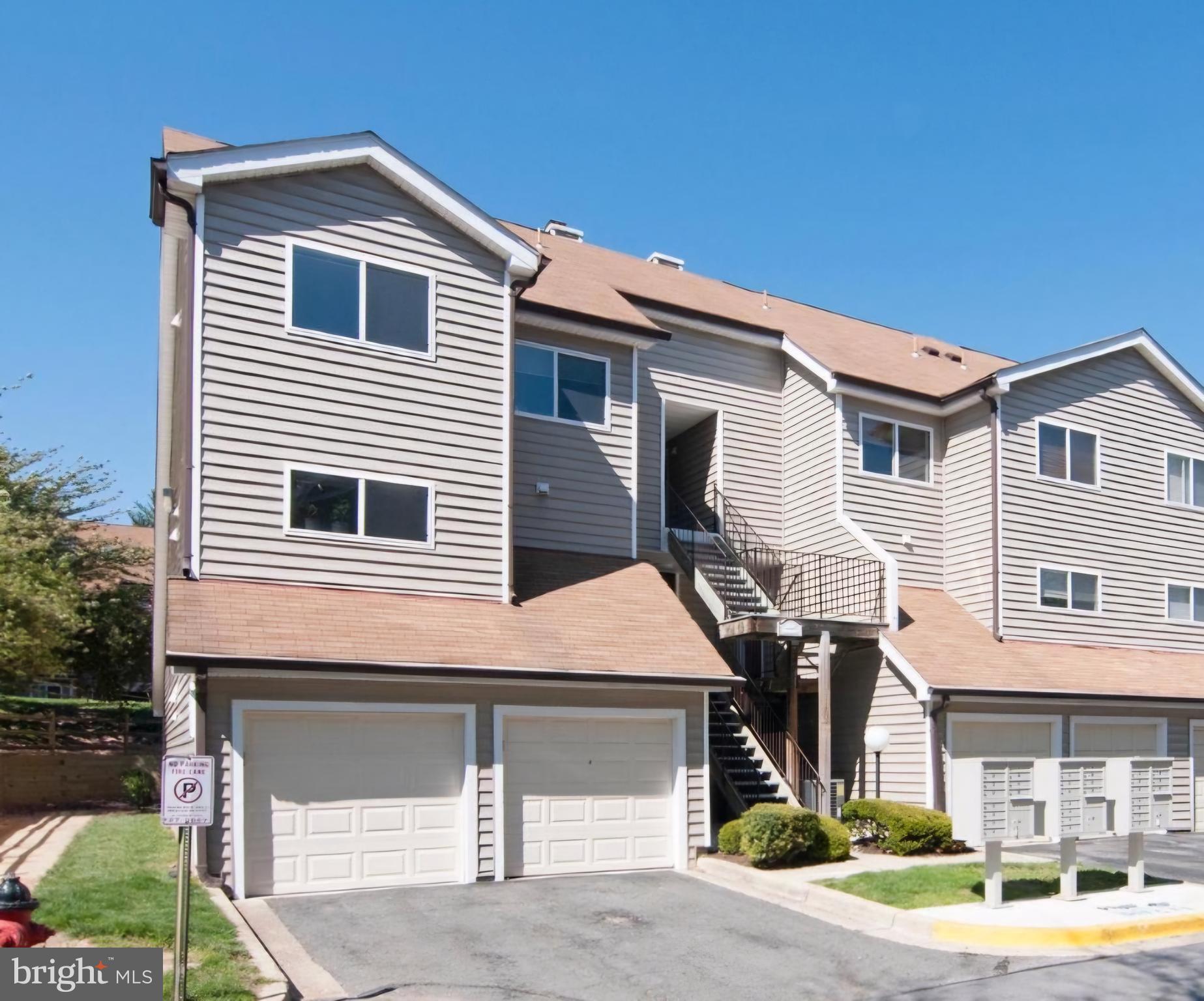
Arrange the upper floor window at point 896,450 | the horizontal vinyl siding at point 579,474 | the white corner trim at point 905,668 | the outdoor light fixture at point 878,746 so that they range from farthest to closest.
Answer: the upper floor window at point 896,450 < the horizontal vinyl siding at point 579,474 < the outdoor light fixture at point 878,746 < the white corner trim at point 905,668

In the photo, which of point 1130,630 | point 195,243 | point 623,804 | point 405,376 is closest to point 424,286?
point 405,376

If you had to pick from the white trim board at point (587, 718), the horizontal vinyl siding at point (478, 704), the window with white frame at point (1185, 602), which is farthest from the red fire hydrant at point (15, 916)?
the window with white frame at point (1185, 602)

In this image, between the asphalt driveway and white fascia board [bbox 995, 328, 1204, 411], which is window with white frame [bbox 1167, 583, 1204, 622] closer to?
white fascia board [bbox 995, 328, 1204, 411]

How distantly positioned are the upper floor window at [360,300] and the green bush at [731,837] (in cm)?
750

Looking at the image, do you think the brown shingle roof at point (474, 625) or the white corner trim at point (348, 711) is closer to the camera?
the white corner trim at point (348, 711)

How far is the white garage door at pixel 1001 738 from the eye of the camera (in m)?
18.4

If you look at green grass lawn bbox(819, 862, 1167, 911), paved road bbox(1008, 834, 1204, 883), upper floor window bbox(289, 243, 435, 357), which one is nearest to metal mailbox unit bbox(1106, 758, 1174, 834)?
paved road bbox(1008, 834, 1204, 883)

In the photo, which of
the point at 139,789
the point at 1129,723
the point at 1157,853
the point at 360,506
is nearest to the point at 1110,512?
the point at 1129,723

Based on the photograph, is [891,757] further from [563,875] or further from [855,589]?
[563,875]

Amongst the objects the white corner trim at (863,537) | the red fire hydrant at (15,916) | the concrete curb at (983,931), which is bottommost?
the concrete curb at (983,931)

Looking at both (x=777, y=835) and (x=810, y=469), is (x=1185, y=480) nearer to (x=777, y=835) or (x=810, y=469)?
(x=810, y=469)

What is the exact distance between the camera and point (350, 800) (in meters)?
13.6

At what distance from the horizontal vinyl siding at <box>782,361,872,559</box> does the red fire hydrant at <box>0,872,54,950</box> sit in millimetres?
15524

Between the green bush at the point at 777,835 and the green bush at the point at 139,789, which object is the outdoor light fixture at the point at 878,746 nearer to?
the green bush at the point at 777,835
